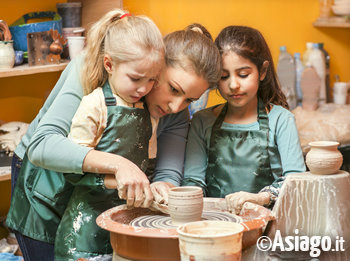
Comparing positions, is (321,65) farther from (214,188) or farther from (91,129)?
(91,129)

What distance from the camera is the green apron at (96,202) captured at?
6.11 feet

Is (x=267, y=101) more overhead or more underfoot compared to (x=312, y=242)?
more overhead

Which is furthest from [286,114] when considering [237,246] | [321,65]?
[321,65]

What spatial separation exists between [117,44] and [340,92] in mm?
3285

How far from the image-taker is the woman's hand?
5.58 ft

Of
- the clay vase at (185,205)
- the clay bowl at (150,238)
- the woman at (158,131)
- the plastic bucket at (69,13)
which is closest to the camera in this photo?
the clay bowl at (150,238)

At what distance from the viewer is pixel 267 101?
231cm

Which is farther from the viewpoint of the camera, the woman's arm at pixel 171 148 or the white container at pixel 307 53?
the white container at pixel 307 53

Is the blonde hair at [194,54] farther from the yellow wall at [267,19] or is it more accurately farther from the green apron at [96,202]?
the yellow wall at [267,19]

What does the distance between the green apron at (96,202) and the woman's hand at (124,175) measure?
0.09 m

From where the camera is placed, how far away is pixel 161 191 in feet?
6.21

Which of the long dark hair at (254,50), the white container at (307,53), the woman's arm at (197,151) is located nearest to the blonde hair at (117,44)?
the long dark hair at (254,50)

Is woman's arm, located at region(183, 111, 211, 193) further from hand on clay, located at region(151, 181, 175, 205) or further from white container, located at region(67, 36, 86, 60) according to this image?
white container, located at region(67, 36, 86, 60)

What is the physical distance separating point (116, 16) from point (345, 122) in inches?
101
